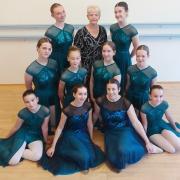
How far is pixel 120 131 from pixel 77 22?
5.37 feet

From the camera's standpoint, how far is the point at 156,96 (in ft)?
9.12

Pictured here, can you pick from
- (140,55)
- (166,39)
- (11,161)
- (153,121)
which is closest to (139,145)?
(153,121)

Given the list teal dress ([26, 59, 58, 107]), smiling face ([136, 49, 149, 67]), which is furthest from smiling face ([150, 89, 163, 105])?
teal dress ([26, 59, 58, 107])

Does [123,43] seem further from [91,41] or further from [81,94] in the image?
[81,94]

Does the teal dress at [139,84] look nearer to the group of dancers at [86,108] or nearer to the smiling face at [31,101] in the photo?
the group of dancers at [86,108]

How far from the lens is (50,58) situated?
3.09 m

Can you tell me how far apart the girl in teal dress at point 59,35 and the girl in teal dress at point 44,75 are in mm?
168

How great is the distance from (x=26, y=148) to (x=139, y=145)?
0.95 meters

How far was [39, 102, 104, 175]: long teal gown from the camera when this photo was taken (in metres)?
2.59

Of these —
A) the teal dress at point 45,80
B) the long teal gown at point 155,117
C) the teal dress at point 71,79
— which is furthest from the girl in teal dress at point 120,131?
the teal dress at point 45,80

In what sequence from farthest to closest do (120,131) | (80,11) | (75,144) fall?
(80,11)
(120,131)
(75,144)

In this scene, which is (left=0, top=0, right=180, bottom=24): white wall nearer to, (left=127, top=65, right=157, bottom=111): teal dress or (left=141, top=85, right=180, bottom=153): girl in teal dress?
(left=127, top=65, right=157, bottom=111): teal dress

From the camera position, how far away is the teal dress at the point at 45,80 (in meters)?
2.89

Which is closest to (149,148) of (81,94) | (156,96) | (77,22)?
(156,96)
